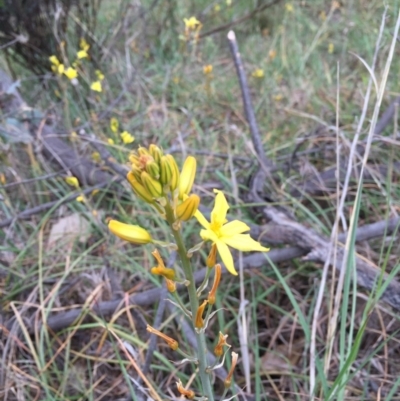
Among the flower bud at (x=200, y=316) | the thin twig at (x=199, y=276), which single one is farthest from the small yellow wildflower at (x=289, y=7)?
the flower bud at (x=200, y=316)

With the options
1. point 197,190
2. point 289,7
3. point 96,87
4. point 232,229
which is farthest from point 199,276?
point 289,7

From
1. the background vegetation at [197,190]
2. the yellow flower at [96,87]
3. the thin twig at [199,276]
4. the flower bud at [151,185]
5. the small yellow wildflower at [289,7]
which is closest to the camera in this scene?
the flower bud at [151,185]


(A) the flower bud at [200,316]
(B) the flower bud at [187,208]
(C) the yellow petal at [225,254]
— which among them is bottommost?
(A) the flower bud at [200,316]

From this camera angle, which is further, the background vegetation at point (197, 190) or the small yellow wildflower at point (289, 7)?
the small yellow wildflower at point (289, 7)

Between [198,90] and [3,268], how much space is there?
1.49 metres

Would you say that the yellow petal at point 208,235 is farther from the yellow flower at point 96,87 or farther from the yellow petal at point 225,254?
the yellow flower at point 96,87

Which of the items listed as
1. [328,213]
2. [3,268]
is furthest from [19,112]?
[328,213]

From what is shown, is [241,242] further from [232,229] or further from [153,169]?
[153,169]

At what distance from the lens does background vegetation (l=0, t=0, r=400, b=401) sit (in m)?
1.19

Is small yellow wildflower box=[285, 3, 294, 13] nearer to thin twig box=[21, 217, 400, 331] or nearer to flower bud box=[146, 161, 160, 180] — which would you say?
thin twig box=[21, 217, 400, 331]

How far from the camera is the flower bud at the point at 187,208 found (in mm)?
Result: 577

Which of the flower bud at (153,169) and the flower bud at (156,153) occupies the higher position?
the flower bud at (156,153)

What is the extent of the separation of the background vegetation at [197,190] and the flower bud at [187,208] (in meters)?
0.36

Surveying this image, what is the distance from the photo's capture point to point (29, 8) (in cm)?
219
